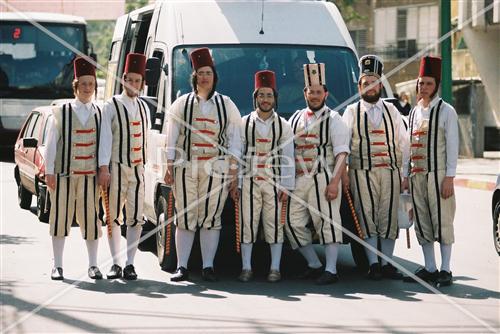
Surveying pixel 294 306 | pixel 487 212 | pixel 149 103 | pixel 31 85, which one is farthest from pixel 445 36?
pixel 294 306

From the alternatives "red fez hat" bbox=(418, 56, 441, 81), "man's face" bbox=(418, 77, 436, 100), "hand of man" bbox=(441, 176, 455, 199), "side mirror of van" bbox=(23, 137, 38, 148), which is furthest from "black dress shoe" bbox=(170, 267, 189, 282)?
"side mirror of van" bbox=(23, 137, 38, 148)

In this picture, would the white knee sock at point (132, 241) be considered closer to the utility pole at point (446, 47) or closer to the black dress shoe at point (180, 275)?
the black dress shoe at point (180, 275)

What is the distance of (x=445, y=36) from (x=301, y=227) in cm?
1501

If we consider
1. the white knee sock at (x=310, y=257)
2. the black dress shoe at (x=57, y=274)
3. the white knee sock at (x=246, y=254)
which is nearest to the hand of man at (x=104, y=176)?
the black dress shoe at (x=57, y=274)

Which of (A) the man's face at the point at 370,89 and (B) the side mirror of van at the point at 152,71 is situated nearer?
(A) the man's face at the point at 370,89

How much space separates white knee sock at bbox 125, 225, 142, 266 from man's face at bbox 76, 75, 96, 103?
1219mm

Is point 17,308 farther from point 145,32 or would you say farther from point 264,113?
point 145,32

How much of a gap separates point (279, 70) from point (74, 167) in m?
2.39

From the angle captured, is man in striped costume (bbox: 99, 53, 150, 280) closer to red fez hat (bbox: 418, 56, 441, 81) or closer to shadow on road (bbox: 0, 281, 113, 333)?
shadow on road (bbox: 0, 281, 113, 333)

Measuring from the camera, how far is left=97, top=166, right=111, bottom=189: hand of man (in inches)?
396

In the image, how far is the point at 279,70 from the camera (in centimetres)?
1131

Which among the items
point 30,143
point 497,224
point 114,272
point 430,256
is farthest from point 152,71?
point 30,143

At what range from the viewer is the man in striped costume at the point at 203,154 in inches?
395

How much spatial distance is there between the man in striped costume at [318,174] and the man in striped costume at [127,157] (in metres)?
1.36
